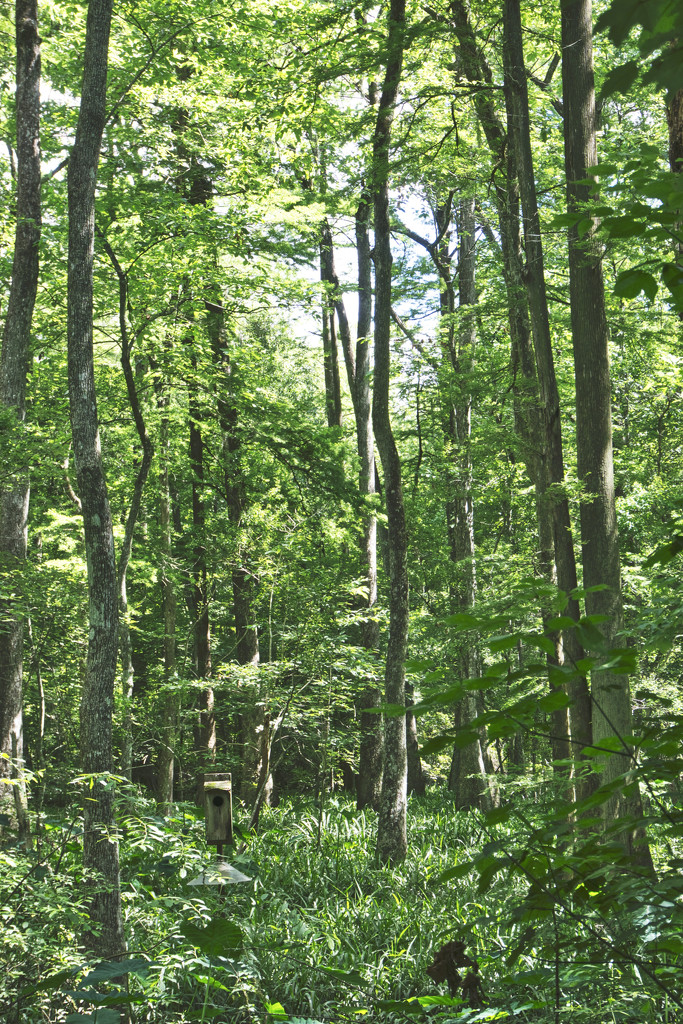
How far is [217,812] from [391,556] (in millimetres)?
4020

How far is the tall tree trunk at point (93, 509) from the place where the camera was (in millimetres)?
4738

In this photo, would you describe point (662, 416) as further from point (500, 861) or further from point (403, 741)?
point (500, 861)

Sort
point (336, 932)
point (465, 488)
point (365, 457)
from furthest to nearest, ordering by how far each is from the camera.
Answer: point (365, 457), point (465, 488), point (336, 932)

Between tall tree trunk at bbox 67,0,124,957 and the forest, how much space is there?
21 millimetres

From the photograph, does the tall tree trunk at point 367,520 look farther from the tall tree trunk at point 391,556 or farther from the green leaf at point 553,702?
the green leaf at point 553,702

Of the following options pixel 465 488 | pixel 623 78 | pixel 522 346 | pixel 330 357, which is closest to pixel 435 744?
pixel 623 78

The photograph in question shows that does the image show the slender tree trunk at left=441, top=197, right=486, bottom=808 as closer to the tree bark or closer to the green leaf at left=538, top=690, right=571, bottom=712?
the tree bark

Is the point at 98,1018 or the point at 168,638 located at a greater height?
the point at 168,638

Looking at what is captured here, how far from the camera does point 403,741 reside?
28.0 ft

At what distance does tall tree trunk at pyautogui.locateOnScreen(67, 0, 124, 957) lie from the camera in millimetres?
4738

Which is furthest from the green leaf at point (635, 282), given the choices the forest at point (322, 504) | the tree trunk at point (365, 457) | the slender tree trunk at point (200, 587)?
the slender tree trunk at point (200, 587)

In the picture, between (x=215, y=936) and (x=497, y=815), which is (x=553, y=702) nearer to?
(x=497, y=815)

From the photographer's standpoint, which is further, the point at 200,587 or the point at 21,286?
the point at 200,587

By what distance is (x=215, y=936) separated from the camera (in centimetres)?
211
